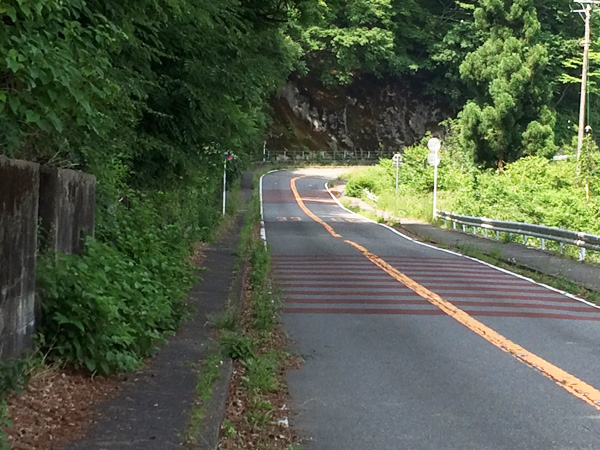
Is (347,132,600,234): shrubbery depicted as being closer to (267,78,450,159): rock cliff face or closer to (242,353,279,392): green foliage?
(242,353,279,392): green foliage

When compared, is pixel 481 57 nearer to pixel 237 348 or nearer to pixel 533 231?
pixel 533 231

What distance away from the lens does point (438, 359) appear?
789cm

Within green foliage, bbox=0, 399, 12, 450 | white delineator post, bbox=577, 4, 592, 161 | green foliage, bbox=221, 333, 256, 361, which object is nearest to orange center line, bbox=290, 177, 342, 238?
white delineator post, bbox=577, 4, 592, 161

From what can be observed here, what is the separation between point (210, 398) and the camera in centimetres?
584

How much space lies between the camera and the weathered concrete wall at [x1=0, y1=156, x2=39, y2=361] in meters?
5.19

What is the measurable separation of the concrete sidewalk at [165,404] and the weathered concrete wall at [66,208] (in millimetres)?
1446

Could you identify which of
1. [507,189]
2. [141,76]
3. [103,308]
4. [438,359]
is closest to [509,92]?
[507,189]

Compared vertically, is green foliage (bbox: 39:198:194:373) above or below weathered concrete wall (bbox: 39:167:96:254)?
below

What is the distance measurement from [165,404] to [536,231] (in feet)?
54.6

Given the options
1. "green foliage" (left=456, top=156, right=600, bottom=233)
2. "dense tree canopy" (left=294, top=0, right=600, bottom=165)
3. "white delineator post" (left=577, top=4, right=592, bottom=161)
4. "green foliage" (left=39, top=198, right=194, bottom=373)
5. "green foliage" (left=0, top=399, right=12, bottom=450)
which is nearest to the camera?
"green foliage" (left=0, top=399, right=12, bottom=450)

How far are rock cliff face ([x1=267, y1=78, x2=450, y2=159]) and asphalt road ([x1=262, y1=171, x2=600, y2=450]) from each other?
57.2 m

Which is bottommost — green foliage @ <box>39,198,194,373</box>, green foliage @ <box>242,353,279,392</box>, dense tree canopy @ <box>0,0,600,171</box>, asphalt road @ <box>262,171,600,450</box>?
asphalt road @ <box>262,171,600,450</box>

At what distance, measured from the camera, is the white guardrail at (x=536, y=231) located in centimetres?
1716

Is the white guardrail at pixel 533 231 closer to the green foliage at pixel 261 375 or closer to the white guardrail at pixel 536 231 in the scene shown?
the white guardrail at pixel 536 231
